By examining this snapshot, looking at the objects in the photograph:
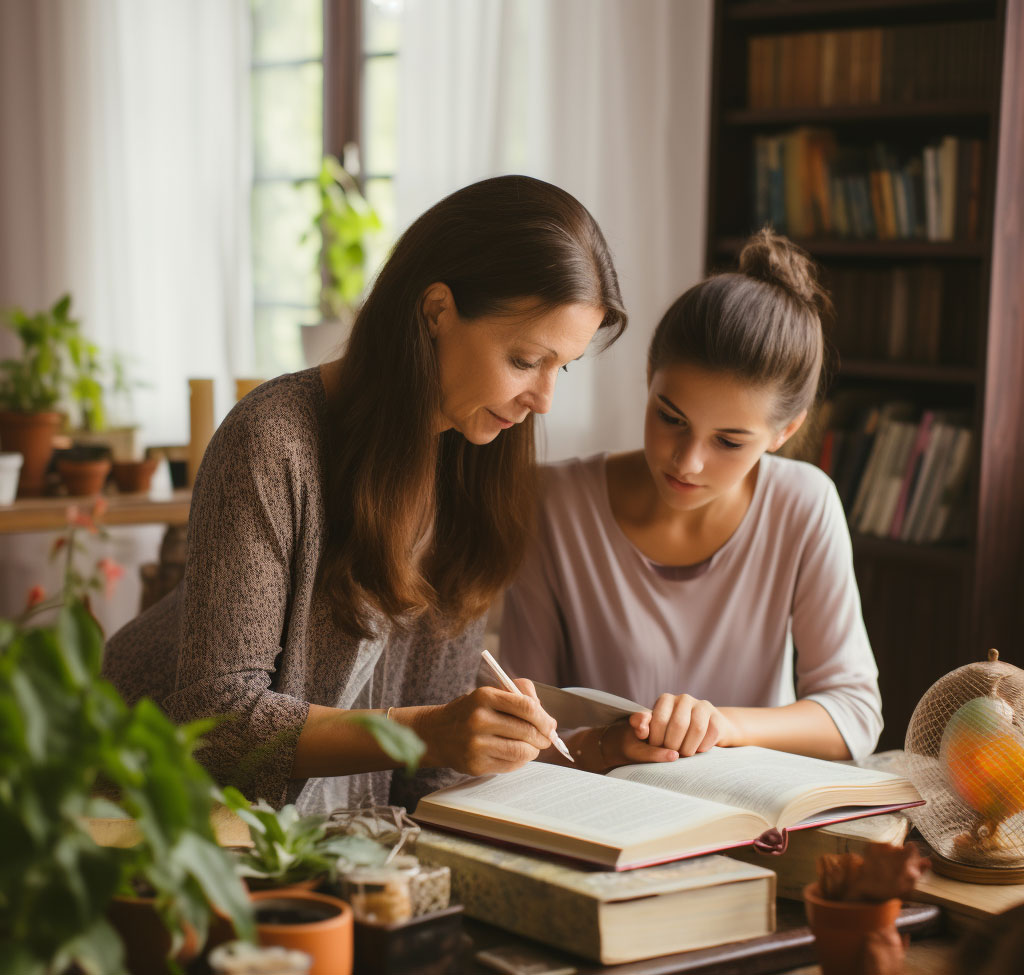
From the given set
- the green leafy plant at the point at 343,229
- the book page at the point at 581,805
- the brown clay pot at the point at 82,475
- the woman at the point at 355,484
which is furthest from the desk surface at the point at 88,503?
the book page at the point at 581,805

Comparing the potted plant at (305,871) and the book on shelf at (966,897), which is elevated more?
the potted plant at (305,871)

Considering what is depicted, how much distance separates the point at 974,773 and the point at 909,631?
5.69 ft

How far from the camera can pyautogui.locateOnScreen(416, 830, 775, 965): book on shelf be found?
85cm

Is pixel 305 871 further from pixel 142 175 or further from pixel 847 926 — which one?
pixel 142 175

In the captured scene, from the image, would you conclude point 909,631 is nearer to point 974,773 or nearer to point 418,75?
point 974,773

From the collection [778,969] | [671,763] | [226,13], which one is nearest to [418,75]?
[226,13]

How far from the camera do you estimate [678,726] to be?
125cm

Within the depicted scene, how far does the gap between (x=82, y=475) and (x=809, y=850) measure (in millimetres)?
2355

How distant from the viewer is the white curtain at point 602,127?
3.25m

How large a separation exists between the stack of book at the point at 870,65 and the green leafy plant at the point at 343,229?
1486 millimetres

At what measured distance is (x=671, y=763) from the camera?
121 centimetres

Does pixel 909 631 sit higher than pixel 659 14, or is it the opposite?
pixel 659 14

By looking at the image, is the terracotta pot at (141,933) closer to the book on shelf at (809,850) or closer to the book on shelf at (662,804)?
the book on shelf at (662,804)

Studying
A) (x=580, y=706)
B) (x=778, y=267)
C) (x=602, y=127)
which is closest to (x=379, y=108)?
(x=602, y=127)
